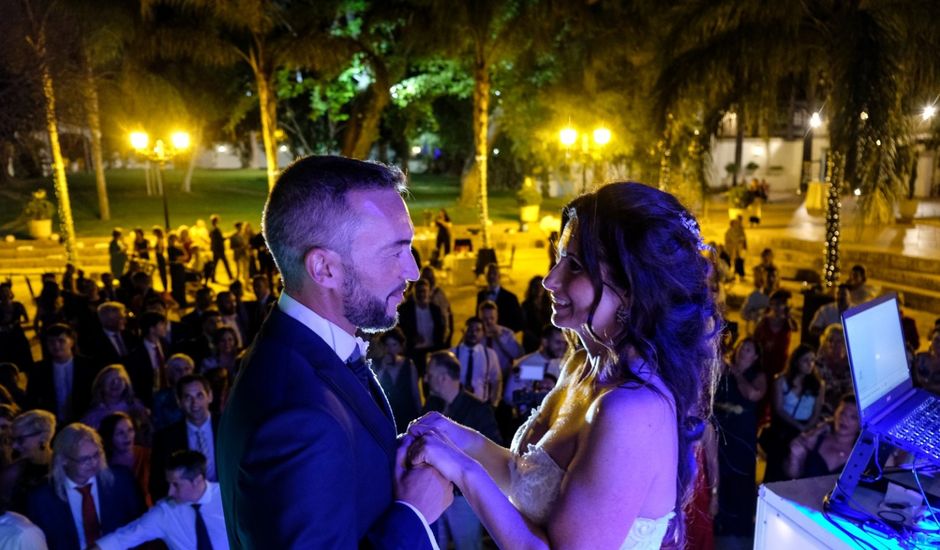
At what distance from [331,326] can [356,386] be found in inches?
5.6

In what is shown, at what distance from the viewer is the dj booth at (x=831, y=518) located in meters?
2.02

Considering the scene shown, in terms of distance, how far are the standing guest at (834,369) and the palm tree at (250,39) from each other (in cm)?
1158

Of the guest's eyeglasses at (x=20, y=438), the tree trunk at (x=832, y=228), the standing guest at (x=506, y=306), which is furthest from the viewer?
the tree trunk at (x=832, y=228)

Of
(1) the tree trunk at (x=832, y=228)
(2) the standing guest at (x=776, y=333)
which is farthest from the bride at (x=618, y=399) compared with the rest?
(1) the tree trunk at (x=832, y=228)

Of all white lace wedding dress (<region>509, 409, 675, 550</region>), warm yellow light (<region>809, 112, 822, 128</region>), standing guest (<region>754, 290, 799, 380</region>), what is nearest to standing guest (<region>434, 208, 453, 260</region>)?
warm yellow light (<region>809, 112, 822, 128</region>)

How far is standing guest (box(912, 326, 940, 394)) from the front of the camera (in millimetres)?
5488

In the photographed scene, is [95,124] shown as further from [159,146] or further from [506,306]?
[506,306]

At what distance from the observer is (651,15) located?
1695 centimetres

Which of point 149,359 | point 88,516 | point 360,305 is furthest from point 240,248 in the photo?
point 360,305

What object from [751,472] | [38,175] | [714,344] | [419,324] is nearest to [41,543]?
[714,344]

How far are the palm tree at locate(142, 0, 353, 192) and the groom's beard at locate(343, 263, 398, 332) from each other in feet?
44.7

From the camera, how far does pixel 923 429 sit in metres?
2.26

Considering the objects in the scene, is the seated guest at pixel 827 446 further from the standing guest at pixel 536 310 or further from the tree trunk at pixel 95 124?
the tree trunk at pixel 95 124

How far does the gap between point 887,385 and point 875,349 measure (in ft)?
0.50
